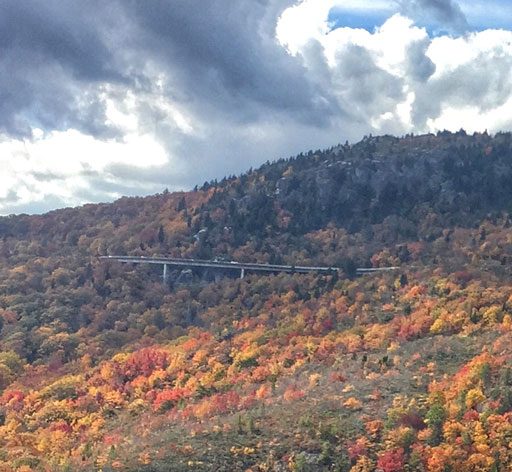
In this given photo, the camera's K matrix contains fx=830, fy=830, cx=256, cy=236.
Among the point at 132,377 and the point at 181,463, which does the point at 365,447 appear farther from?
the point at 132,377

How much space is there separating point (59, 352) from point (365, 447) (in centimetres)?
11168

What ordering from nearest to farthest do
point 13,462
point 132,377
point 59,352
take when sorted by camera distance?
point 13,462
point 132,377
point 59,352

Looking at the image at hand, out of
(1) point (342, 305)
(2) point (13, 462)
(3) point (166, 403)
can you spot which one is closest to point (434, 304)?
(1) point (342, 305)

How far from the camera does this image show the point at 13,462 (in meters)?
121

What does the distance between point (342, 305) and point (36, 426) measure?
81.1 meters

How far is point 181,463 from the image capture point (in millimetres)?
102000

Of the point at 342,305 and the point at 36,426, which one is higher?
the point at 342,305

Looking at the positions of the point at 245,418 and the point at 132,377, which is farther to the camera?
the point at 132,377

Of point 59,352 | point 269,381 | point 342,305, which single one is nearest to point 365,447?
point 269,381

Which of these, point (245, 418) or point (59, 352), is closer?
point (245, 418)

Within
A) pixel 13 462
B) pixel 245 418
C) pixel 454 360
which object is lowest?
pixel 13 462

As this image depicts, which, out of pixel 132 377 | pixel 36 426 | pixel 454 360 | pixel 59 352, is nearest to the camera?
pixel 454 360

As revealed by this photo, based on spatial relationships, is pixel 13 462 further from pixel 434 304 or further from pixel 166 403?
pixel 434 304

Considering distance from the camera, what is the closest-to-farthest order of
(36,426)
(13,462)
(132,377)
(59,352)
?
(13,462) < (36,426) < (132,377) < (59,352)
